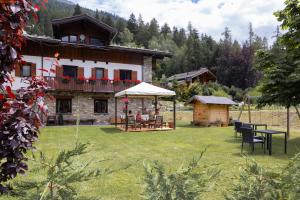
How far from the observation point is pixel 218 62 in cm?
5297

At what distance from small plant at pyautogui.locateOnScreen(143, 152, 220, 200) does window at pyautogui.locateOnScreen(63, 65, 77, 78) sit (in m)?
20.7

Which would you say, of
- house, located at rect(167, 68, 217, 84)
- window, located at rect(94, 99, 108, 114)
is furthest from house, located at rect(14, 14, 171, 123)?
house, located at rect(167, 68, 217, 84)

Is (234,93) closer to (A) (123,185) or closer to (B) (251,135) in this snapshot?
(B) (251,135)

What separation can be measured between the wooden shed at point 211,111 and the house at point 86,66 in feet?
16.8

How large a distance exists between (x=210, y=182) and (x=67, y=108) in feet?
67.8

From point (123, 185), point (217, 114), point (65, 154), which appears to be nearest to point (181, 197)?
point (65, 154)

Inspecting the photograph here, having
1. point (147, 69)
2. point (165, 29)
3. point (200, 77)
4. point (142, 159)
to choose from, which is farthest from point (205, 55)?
point (142, 159)

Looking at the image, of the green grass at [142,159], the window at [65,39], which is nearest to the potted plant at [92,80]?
the window at [65,39]

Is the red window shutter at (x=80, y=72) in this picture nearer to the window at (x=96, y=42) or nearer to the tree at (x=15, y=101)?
the window at (x=96, y=42)

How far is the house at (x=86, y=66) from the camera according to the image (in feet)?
68.4

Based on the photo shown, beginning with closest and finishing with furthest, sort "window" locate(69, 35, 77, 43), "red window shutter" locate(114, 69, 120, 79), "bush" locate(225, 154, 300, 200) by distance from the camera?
"bush" locate(225, 154, 300, 200) → "window" locate(69, 35, 77, 43) → "red window shutter" locate(114, 69, 120, 79)

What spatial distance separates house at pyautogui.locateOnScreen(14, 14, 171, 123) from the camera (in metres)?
20.8

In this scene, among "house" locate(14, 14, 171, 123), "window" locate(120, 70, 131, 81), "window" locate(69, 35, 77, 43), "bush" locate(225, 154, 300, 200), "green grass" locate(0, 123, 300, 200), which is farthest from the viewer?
"window" locate(120, 70, 131, 81)

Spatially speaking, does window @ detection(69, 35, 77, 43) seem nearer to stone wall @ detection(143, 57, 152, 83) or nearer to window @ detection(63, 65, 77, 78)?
window @ detection(63, 65, 77, 78)
